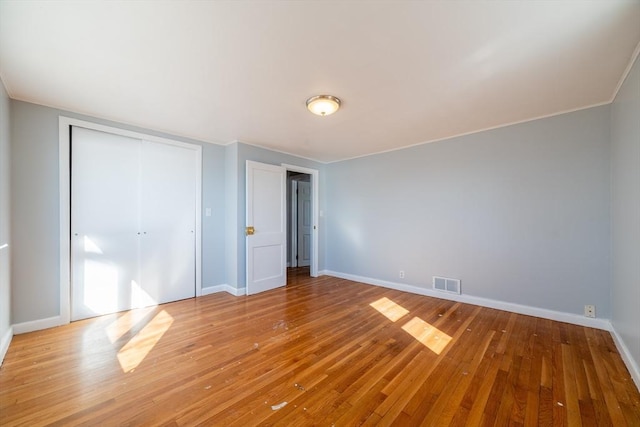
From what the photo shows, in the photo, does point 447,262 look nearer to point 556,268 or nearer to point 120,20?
point 556,268

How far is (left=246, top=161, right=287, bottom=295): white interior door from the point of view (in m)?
4.00

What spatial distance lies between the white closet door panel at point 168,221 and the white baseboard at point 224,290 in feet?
0.66

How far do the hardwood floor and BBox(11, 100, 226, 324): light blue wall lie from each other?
1.21ft

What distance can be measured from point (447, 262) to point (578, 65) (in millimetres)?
2556

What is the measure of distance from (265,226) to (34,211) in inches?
104

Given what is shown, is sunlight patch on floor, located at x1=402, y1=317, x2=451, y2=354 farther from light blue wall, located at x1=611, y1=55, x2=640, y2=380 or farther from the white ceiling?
the white ceiling

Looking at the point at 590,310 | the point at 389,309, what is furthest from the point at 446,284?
the point at 590,310

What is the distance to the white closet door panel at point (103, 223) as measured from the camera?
2893 mm

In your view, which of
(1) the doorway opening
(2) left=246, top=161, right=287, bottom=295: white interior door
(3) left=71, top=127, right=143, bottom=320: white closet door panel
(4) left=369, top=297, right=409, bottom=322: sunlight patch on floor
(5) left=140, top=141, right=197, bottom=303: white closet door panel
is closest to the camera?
(3) left=71, top=127, right=143, bottom=320: white closet door panel

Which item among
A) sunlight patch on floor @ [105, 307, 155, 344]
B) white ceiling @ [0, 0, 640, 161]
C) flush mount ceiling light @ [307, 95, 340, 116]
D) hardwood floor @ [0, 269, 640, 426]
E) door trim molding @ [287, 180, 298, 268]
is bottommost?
sunlight patch on floor @ [105, 307, 155, 344]

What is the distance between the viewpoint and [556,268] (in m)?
2.89

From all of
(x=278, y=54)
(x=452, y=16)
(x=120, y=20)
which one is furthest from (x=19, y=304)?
(x=452, y=16)

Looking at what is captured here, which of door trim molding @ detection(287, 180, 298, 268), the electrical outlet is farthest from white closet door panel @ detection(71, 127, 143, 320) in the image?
the electrical outlet

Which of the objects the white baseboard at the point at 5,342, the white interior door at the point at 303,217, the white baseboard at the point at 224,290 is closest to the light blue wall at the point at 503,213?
the white interior door at the point at 303,217
